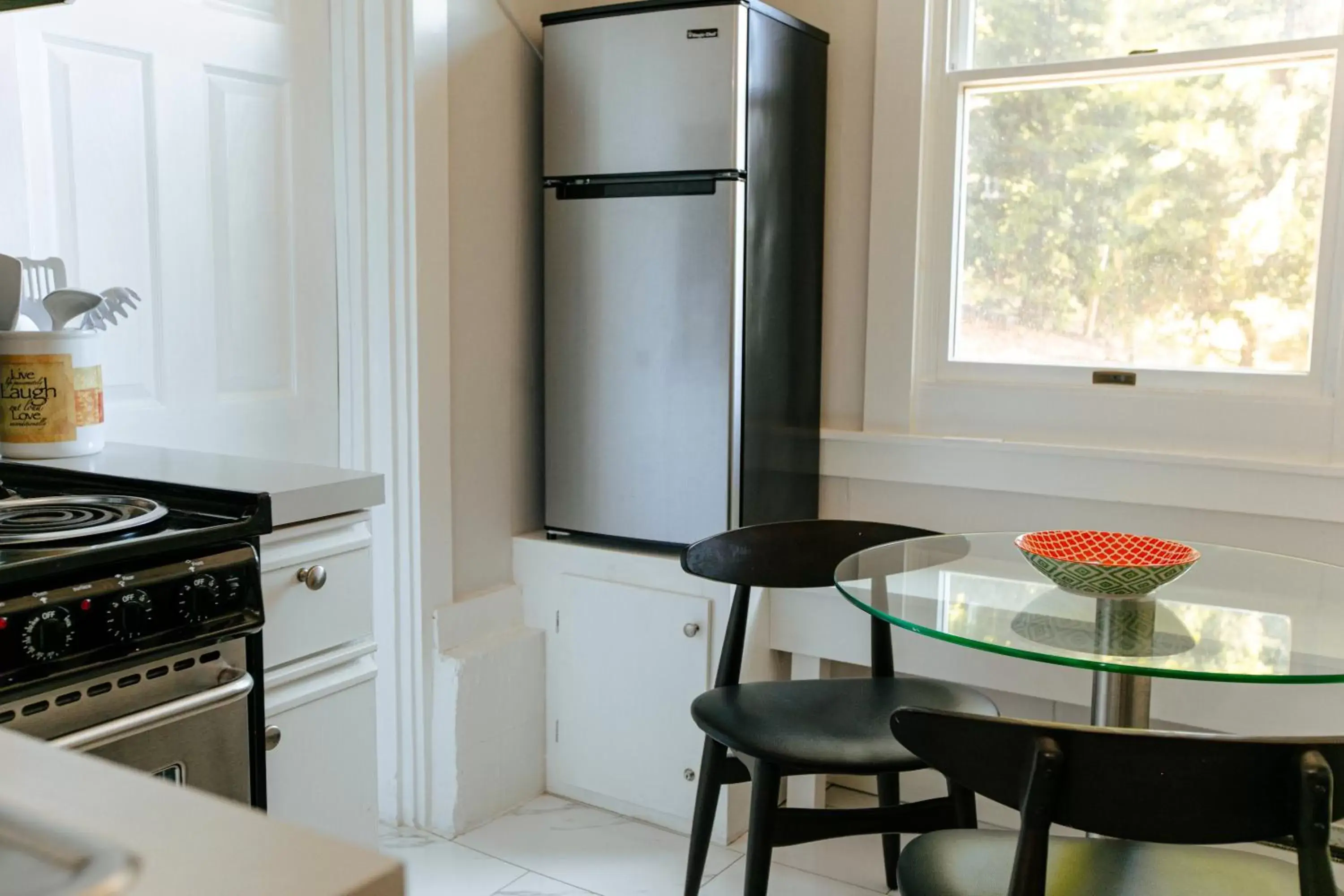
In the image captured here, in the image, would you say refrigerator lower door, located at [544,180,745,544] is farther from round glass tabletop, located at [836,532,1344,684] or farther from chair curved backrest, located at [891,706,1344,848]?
chair curved backrest, located at [891,706,1344,848]

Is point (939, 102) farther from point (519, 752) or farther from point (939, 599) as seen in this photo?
point (519, 752)

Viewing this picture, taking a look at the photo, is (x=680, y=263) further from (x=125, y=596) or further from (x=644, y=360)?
(x=125, y=596)

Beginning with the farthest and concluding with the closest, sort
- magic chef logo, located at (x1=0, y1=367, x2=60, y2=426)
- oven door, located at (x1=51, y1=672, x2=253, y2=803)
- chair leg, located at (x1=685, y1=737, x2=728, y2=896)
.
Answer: chair leg, located at (x1=685, y1=737, x2=728, y2=896) → magic chef logo, located at (x1=0, y1=367, x2=60, y2=426) → oven door, located at (x1=51, y1=672, x2=253, y2=803)

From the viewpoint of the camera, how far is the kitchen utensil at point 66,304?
74.4 inches

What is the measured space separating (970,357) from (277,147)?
156cm

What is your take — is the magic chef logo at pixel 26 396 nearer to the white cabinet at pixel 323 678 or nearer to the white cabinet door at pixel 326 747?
the white cabinet at pixel 323 678

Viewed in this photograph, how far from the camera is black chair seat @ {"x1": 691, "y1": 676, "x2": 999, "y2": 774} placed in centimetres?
183

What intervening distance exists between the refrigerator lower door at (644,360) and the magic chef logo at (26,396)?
1.17m

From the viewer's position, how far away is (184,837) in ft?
1.80

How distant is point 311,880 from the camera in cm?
51

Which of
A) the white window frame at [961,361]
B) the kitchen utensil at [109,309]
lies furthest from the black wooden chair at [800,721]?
the kitchen utensil at [109,309]

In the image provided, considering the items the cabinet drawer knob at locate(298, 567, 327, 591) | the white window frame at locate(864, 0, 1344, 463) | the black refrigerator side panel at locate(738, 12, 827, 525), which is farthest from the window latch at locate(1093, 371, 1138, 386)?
the cabinet drawer knob at locate(298, 567, 327, 591)

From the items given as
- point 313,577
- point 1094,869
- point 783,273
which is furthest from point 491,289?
point 1094,869

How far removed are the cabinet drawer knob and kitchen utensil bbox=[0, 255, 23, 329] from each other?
0.63 m
